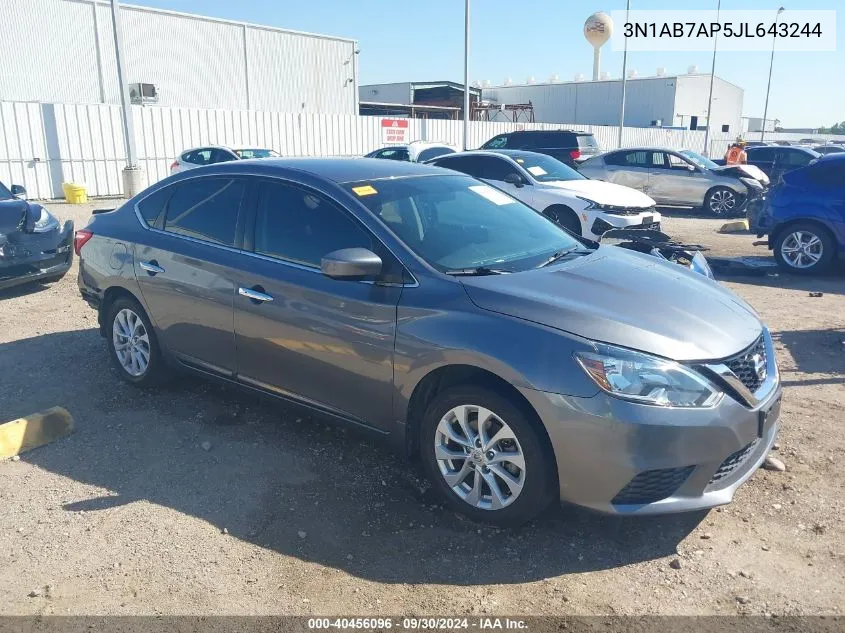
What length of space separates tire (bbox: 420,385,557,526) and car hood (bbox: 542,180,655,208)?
780 cm

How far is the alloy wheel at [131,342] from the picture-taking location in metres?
5.14

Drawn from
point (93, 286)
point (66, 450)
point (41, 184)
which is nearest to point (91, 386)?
point (93, 286)

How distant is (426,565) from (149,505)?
1.60m

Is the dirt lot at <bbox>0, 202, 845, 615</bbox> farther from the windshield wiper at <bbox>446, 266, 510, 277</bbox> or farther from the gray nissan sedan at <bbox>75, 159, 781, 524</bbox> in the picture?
the windshield wiper at <bbox>446, 266, 510, 277</bbox>

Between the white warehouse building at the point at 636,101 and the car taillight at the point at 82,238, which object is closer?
the car taillight at the point at 82,238

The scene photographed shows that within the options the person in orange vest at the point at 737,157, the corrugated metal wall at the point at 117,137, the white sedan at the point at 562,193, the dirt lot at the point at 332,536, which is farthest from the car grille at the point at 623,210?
the corrugated metal wall at the point at 117,137

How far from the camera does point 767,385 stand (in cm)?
340

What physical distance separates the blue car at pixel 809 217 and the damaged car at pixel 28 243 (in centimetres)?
948

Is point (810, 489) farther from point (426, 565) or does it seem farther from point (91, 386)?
point (91, 386)

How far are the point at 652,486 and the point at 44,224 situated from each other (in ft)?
26.3

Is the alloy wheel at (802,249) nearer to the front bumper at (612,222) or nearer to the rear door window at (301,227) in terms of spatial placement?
the front bumper at (612,222)

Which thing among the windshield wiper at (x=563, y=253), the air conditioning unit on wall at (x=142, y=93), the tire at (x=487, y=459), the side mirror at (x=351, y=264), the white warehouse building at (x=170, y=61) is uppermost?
the white warehouse building at (x=170, y=61)

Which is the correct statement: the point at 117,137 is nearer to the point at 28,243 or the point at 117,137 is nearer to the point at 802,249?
the point at 28,243

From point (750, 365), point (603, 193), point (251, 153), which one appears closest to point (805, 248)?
point (603, 193)
